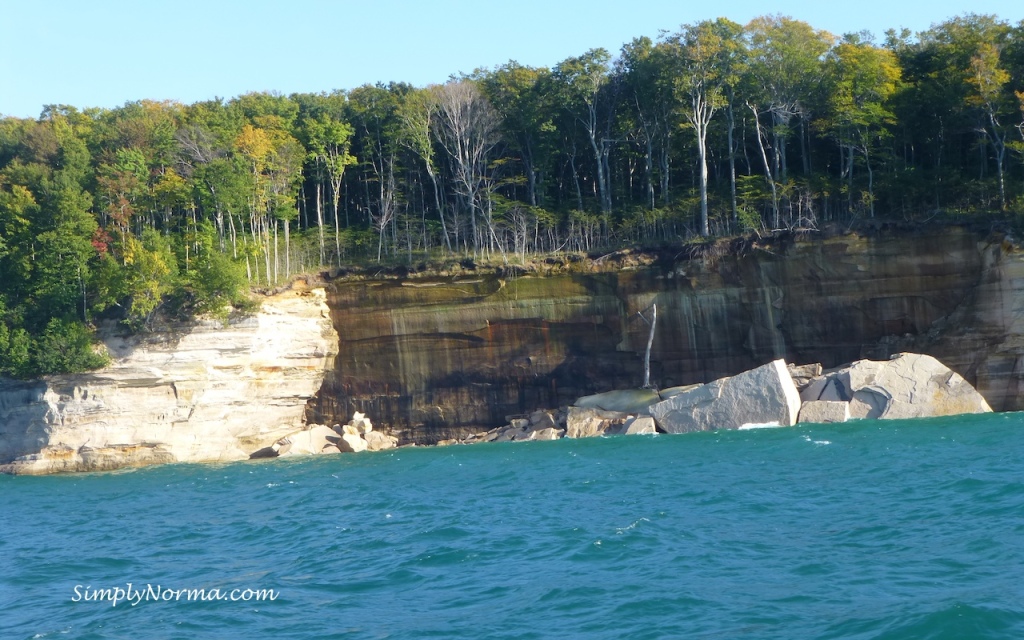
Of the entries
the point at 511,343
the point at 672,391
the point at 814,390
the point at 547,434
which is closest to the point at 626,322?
the point at 672,391

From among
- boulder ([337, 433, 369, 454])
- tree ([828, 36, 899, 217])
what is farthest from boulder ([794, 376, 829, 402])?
boulder ([337, 433, 369, 454])

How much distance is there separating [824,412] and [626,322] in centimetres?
943

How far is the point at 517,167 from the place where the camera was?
50750 millimetres

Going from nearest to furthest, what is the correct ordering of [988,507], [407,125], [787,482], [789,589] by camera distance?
[789,589] < [988,507] < [787,482] < [407,125]

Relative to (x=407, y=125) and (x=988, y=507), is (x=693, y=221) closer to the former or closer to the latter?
(x=407, y=125)

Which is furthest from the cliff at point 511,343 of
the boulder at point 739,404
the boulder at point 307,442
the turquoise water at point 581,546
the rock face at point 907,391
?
the turquoise water at point 581,546

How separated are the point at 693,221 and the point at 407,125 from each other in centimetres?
1376

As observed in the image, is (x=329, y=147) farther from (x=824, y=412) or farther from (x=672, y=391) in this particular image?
(x=824, y=412)

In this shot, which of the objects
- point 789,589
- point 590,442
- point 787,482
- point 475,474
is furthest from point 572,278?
point 789,589

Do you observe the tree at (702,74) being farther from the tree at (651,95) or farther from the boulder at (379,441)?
the boulder at (379,441)

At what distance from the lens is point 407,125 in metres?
45.8

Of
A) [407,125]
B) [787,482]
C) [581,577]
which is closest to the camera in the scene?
[581,577]

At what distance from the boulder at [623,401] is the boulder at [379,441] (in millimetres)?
7405

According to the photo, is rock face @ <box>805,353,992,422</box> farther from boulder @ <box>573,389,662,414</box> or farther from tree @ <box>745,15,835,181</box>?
tree @ <box>745,15,835,181</box>
